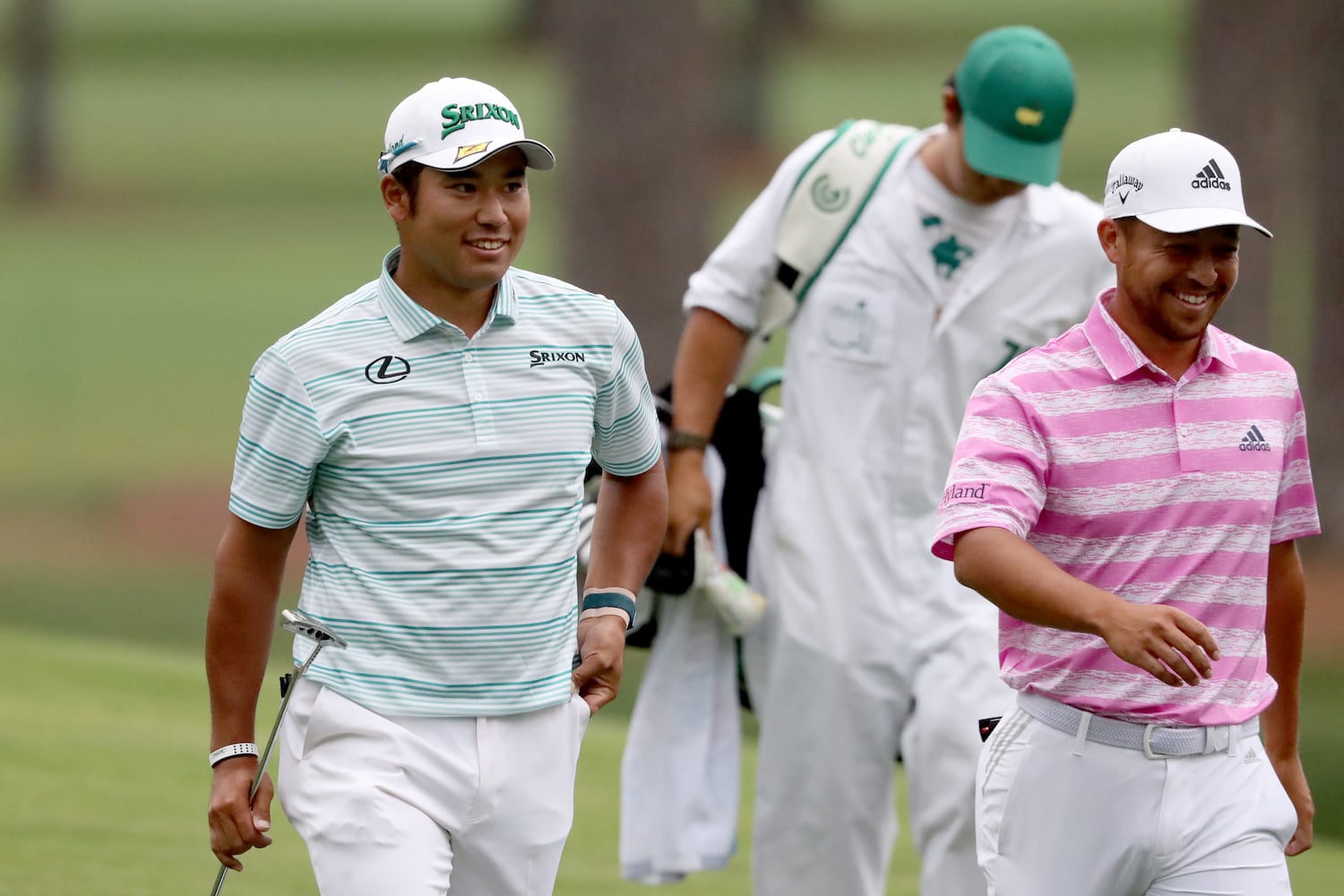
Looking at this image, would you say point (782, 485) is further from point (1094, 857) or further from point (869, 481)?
point (1094, 857)

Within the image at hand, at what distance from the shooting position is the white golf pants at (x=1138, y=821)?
3838 millimetres

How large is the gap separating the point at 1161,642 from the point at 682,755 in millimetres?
2561

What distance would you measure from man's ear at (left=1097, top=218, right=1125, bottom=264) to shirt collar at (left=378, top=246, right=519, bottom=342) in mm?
982

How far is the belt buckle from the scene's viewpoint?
3.83 metres

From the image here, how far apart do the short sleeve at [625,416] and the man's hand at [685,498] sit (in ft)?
3.96

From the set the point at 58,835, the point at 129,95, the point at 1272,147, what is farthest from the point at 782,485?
the point at 129,95

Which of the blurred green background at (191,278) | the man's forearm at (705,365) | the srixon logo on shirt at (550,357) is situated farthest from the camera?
the blurred green background at (191,278)

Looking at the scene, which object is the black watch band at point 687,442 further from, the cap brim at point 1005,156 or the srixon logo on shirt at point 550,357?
the srixon logo on shirt at point 550,357

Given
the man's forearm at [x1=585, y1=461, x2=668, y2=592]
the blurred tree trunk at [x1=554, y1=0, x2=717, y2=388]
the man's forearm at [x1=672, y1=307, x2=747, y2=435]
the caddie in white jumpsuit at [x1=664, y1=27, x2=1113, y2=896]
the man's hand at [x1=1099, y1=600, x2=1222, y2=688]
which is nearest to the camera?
the man's hand at [x1=1099, y1=600, x2=1222, y2=688]

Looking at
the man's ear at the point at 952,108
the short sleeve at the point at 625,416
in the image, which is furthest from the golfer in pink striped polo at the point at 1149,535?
the man's ear at the point at 952,108

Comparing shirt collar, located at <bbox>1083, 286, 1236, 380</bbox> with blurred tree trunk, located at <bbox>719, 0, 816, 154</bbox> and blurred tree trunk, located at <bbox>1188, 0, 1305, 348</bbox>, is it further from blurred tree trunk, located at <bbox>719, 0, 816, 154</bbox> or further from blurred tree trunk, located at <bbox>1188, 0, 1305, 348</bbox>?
blurred tree trunk, located at <bbox>719, 0, 816, 154</bbox>

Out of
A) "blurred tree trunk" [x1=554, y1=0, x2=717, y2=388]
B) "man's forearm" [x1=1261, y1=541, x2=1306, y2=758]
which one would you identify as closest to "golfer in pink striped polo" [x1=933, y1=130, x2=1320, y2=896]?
"man's forearm" [x1=1261, y1=541, x2=1306, y2=758]

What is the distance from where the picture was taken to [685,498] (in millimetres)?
5668

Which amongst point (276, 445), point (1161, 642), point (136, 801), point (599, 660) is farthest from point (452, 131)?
point (136, 801)
